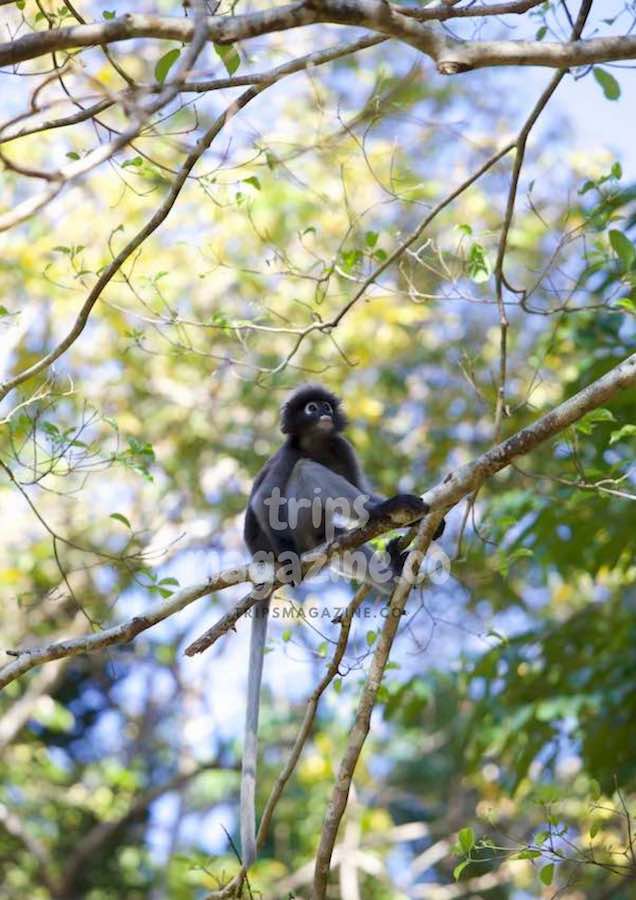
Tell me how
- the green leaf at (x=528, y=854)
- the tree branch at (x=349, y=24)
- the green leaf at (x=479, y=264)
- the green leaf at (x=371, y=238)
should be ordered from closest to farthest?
the tree branch at (x=349, y=24)
the green leaf at (x=528, y=854)
the green leaf at (x=479, y=264)
the green leaf at (x=371, y=238)

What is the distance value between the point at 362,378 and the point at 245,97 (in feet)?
24.8

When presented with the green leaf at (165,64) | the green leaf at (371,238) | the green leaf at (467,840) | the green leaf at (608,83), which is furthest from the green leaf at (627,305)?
the green leaf at (467,840)

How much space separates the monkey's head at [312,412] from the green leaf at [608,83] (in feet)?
7.38

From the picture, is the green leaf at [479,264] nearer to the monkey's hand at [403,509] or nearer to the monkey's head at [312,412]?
the monkey's hand at [403,509]

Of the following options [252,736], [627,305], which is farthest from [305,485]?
[627,305]

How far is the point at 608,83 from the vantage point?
4.89 metres

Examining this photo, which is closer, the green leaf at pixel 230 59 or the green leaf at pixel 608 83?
the green leaf at pixel 230 59

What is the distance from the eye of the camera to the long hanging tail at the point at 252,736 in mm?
4040

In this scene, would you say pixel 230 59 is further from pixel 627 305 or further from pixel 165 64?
pixel 627 305

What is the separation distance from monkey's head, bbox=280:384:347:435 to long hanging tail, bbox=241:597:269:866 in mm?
1346

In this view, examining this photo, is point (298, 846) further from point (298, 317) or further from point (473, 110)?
point (473, 110)

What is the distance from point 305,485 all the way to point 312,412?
1.71 feet

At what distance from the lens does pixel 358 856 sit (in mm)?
10406

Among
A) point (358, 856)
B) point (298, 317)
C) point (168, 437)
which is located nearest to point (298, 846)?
point (358, 856)
